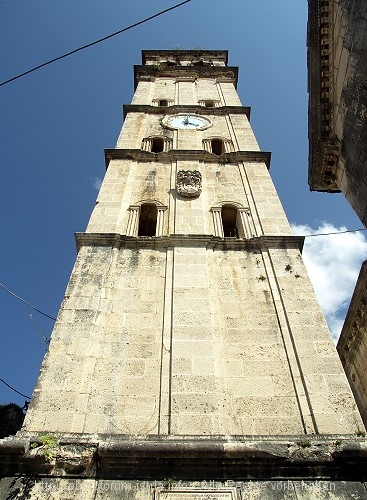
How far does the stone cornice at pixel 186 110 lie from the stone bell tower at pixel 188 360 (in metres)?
8.05

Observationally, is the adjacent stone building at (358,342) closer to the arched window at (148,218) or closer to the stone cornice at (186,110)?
the arched window at (148,218)

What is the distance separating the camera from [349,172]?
11.6 meters

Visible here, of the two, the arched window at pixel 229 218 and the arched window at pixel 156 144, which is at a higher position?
the arched window at pixel 156 144

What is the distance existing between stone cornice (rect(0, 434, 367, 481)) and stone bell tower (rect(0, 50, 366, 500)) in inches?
0.7

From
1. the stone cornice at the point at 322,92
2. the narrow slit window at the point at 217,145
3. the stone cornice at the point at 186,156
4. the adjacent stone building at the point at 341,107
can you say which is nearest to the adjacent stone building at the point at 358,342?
the adjacent stone building at the point at 341,107

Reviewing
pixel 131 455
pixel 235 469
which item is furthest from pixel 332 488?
pixel 131 455

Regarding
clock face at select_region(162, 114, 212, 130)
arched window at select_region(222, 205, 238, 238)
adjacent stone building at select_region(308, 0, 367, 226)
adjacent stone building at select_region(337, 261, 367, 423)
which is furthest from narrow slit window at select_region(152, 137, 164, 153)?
adjacent stone building at select_region(337, 261, 367, 423)

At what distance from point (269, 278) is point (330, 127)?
206 inches

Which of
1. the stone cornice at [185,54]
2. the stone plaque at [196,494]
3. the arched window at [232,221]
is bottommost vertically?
the stone plaque at [196,494]

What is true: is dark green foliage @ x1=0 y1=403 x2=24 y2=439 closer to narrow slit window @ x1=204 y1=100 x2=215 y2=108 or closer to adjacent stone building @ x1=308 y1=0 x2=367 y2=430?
adjacent stone building @ x1=308 y1=0 x2=367 y2=430

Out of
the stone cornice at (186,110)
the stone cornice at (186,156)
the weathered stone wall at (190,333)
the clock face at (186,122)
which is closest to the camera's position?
the weathered stone wall at (190,333)

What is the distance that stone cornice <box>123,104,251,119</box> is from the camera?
2171cm

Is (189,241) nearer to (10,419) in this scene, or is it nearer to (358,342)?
(10,419)

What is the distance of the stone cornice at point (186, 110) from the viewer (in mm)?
21714
